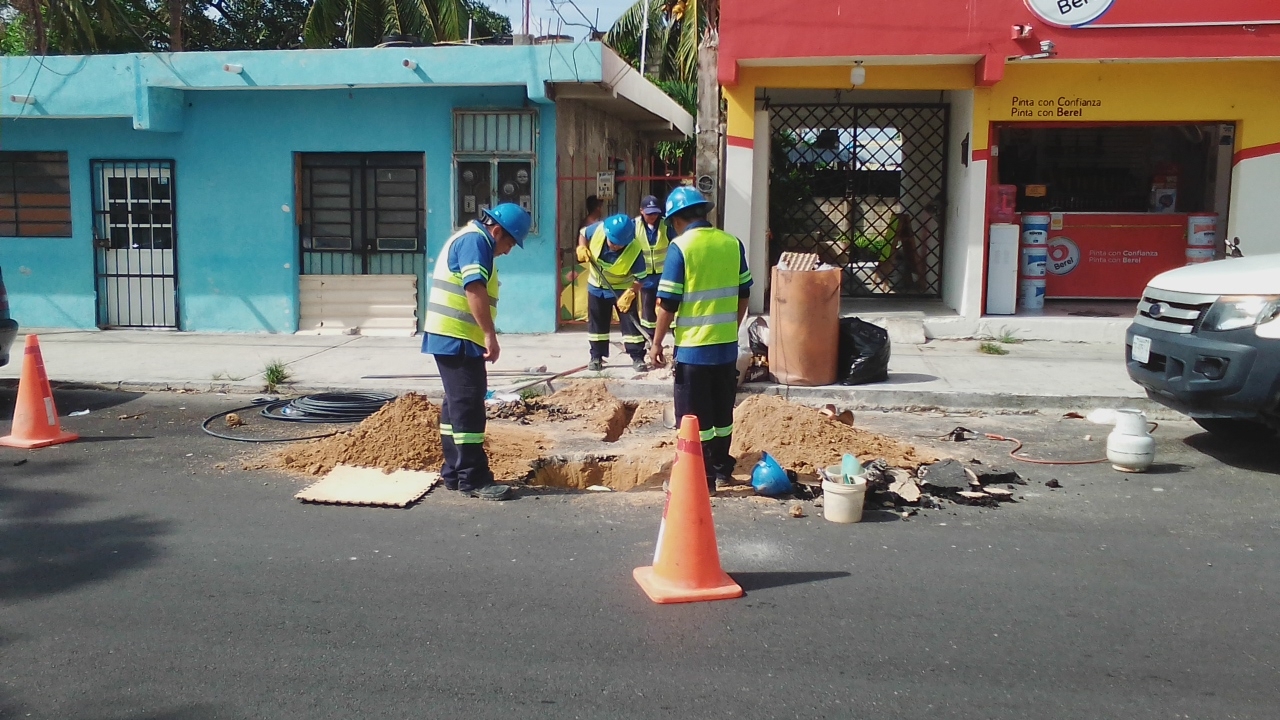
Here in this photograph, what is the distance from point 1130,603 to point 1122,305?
1031cm

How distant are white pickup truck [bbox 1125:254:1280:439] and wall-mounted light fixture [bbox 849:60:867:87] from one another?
5.69 meters

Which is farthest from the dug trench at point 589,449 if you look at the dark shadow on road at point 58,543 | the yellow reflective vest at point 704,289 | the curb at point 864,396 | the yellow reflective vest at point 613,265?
the yellow reflective vest at point 613,265

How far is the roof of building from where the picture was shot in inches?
483

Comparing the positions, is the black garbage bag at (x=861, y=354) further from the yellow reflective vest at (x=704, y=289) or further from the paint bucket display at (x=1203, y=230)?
the paint bucket display at (x=1203, y=230)

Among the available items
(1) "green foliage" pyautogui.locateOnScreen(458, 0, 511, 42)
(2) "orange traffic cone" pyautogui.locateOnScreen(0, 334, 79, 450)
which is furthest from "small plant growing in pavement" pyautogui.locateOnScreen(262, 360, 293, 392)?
(1) "green foliage" pyautogui.locateOnScreen(458, 0, 511, 42)

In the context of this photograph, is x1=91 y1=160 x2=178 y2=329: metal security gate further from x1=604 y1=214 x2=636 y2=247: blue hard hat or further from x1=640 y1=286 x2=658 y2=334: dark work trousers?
x1=640 y1=286 x2=658 y2=334: dark work trousers

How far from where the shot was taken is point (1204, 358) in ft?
22.0

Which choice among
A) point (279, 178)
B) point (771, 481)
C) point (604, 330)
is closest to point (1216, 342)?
point (771, 481)

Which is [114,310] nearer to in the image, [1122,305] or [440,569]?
[440,569]

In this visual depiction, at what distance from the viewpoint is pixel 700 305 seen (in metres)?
6.30

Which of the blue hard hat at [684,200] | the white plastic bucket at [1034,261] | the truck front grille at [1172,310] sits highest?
the blue hard hat at [684,200]

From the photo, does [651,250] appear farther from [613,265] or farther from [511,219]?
[511,219]

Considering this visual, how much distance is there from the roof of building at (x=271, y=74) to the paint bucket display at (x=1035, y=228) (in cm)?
523

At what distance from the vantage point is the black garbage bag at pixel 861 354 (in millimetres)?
9648
